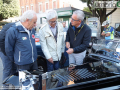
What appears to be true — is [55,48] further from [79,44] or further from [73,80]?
[73,80]

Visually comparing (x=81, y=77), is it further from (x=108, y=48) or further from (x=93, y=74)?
(x=108, y=48)

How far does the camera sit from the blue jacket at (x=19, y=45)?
1953 millimetres

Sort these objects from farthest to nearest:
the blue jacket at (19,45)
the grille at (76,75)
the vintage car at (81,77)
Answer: the blue jacket at (19,45) → the grille at (76,75) → the vintage car at (81,77)

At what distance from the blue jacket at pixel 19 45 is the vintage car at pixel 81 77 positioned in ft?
1.60

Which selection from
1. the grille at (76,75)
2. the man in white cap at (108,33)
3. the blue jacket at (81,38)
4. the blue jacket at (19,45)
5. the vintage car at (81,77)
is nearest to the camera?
the vintage car at (81,77)

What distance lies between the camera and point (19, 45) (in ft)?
6.64

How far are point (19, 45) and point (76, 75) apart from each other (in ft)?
3.60

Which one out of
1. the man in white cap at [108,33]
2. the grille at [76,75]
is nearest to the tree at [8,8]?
the man in white cap at [108,33]

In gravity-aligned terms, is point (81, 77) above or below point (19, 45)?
below

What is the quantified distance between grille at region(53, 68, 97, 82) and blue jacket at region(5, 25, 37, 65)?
0.71 meters

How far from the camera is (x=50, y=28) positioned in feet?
8.00

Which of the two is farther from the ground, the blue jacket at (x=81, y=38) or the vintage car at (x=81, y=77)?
the blue jacket at (x=81, y=38)

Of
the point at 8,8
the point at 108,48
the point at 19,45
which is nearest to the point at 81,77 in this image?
the point at 108,48

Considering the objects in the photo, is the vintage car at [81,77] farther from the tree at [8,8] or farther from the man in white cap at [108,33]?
the tree at [8,8]
